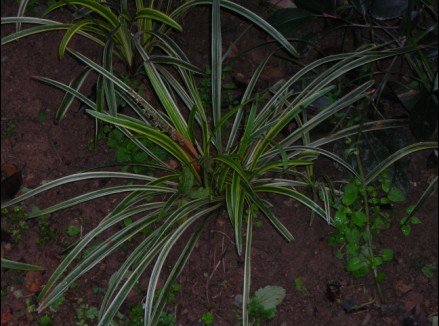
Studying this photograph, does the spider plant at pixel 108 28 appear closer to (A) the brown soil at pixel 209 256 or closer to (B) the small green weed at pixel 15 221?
(A) the brown soil at pixel 209 256

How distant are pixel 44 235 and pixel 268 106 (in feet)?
3.23

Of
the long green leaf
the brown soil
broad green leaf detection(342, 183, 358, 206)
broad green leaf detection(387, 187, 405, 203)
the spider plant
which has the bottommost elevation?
the brown soil

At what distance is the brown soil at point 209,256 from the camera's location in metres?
2.05

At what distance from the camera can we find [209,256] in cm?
213

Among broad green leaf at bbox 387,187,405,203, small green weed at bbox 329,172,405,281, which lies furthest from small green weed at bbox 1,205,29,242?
broad green leaf at bbox 387,187,405,203

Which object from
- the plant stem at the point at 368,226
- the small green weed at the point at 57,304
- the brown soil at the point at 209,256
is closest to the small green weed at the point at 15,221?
the brown soil at the point at 209,256

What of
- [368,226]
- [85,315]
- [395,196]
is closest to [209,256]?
[85,315]

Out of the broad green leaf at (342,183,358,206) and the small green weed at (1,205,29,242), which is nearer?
the broad green leaf at (342,183,358,206)

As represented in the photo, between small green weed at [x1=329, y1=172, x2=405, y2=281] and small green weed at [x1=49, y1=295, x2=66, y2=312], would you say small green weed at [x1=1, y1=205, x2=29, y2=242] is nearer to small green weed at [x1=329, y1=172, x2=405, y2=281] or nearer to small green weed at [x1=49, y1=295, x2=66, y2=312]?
small green weed at [x1=49, y1=295, x2=66, y2=312]

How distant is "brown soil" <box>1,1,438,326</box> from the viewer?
205 centimetres

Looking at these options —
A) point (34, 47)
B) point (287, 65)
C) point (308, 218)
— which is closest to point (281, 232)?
point (308, 218)

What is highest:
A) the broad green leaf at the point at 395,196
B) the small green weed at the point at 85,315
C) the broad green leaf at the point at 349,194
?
the broad green leaf at the point at 349,194

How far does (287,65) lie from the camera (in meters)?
2.46

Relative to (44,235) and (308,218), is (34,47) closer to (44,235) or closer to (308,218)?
(44,235)
